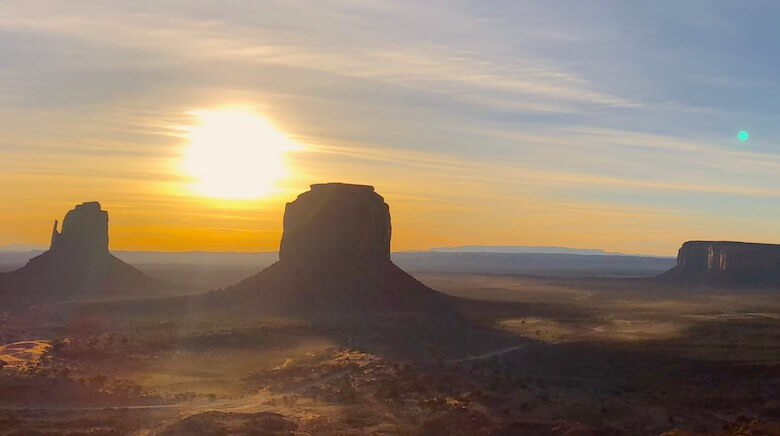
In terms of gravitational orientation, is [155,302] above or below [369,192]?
below

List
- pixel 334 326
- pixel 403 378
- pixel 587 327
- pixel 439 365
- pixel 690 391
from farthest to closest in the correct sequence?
pixel 587 327 < pixel 334 326 < pixel 439 365 < pixel 403 378 < pixel 690 391

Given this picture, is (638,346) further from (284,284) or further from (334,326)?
(284,284)

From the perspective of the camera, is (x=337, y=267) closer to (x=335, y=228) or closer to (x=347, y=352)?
(x=335, y=228)

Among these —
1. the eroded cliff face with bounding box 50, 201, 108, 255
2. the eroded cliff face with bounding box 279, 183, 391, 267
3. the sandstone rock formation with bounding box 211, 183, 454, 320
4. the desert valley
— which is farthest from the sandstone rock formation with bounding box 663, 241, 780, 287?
the eroded cliff face with bounding box 50, 201, 108, 255

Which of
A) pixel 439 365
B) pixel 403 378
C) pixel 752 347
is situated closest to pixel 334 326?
pixel 439 365

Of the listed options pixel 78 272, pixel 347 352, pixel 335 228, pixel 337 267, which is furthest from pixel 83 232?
pixel 347 352

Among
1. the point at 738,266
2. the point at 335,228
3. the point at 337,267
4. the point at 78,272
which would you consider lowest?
the point at 78,272
